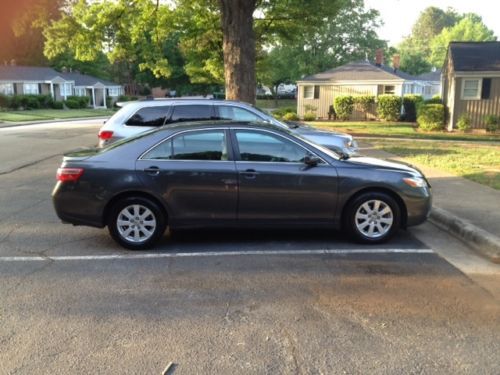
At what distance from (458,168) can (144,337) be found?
1004cm

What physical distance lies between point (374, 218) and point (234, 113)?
15.5ft

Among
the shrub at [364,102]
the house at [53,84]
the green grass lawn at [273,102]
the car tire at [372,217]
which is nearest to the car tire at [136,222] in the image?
the car tire at [372,217]

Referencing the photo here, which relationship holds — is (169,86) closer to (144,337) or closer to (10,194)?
(10,194)

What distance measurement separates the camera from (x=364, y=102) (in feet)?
111

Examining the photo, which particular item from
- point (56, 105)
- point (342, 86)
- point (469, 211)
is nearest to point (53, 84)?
point (56, 105)

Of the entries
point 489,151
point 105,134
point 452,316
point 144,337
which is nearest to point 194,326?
point 144,337

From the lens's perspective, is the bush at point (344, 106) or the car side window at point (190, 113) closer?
the car side window at point (190, 113)

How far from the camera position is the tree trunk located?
55.9 feet

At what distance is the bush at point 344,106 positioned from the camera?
34156 millimetres

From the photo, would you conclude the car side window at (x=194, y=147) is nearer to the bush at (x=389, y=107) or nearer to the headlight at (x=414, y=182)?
the headlight at (x=414, y=182)

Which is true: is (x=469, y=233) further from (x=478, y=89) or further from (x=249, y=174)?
(x=478, y=89)

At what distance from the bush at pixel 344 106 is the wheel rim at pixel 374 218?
2862 cm

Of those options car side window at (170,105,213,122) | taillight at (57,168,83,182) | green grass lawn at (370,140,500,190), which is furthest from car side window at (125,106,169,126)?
green grass lawn at (370,140,500,190)

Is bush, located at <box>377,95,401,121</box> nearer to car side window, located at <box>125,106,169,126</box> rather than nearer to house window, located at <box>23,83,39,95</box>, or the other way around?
car side window, located at <box>125,106,169,126</box>
